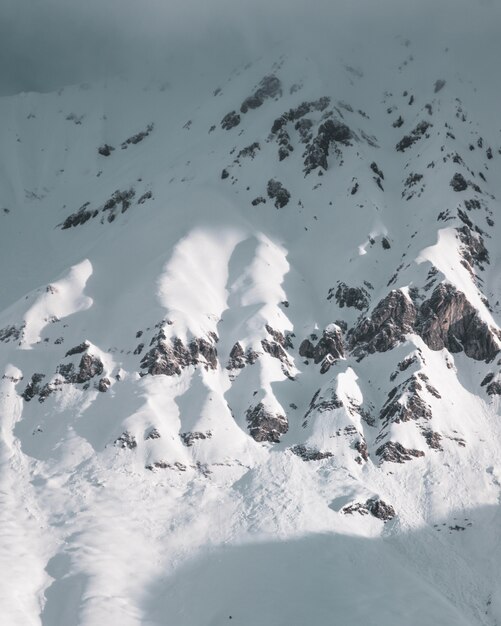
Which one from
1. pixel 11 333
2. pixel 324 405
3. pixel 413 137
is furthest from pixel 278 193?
pixel 324 405

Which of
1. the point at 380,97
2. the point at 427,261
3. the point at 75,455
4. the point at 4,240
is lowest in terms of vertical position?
the point at 75,455

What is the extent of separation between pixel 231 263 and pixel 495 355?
145 feet

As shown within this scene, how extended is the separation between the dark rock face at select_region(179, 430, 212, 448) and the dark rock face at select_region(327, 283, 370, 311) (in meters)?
33.9

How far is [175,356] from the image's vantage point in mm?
99062

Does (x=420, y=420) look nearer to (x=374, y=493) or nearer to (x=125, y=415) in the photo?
(x=374, y=493)

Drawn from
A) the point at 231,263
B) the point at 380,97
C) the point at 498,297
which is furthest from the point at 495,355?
Answer: the point at 380,97

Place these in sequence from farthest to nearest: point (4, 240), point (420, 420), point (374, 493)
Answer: point (4, 240), point (420, 420), point (374, 493)

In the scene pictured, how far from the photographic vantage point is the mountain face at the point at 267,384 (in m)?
70.2

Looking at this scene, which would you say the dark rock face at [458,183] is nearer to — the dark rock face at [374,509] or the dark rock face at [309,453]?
the dark rock face at [309,453]

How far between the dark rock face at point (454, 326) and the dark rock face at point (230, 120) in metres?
81.8

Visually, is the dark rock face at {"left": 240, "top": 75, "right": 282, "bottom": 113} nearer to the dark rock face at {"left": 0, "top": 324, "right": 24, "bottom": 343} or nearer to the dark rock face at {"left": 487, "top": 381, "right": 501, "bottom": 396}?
the dark rock face at {"left": 0, "top": 324, "right": 24, "bottom": 343}

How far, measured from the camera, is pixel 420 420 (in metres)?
90.0

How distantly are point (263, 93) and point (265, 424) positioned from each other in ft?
355

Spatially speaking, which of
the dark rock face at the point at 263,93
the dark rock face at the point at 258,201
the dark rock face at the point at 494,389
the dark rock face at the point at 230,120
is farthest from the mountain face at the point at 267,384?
the dark rock face at the point at 263,93
